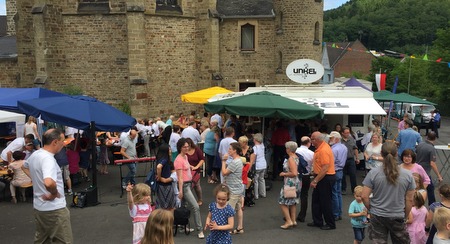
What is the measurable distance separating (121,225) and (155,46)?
15.1 metres

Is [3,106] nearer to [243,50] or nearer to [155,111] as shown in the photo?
[155,111]

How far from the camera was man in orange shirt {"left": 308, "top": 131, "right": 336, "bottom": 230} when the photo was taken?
7383 mm

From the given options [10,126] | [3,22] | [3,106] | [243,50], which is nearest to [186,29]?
[243,50]

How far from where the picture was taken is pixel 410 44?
90.4 meters

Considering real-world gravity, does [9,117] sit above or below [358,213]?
above

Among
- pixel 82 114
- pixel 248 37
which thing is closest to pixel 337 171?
pixel 82 114

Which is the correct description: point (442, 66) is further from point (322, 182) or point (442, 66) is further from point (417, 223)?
point (417, 223)

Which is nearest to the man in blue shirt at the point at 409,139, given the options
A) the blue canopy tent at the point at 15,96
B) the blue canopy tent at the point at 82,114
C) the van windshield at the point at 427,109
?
the blue canopy tent at the point at 82,114

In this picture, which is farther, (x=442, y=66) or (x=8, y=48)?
(x=442, y=66)

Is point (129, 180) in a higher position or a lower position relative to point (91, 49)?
lower

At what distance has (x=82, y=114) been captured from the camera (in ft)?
30.8

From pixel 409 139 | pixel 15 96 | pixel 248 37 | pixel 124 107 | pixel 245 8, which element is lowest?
pixel 124 107

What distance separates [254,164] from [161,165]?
303 centimetres

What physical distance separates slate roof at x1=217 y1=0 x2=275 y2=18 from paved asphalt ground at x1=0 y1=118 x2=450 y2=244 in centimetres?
1674
